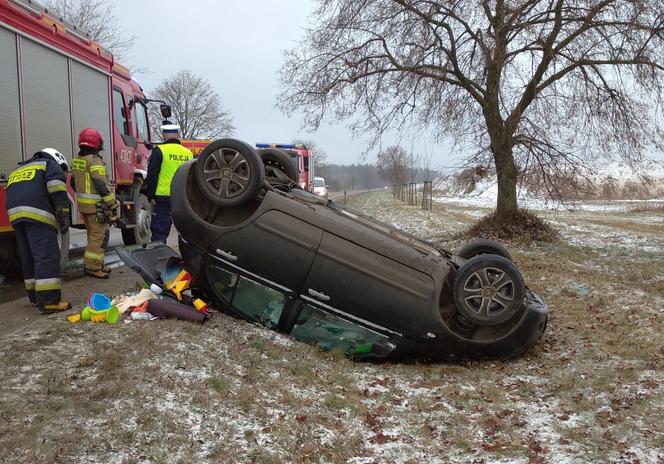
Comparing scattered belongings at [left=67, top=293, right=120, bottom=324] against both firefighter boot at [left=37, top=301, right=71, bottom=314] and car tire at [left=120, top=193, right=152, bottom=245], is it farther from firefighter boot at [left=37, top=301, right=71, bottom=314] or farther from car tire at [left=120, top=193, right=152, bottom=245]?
car tire at [left=120, top=193, right=152, bottom=245]

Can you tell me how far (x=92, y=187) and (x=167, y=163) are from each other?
3.30 feet

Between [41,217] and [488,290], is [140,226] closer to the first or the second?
[41,217]

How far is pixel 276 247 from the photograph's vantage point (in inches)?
193

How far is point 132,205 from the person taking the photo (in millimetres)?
9859

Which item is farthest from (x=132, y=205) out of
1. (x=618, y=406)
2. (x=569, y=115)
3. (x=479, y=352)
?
(x=569, y=115)

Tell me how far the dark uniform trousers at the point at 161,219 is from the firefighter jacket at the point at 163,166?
4.0 inches

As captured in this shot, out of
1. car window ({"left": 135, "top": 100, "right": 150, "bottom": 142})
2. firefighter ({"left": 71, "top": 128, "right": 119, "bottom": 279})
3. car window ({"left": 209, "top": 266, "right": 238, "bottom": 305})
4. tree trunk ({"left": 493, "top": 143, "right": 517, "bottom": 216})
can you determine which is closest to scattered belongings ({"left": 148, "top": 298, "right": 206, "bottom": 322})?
car window ({"left": 209, "top": 266, "right": 238, "bottom": 305})

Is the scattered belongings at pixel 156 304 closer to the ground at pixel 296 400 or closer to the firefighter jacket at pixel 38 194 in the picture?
the ground at pixel 296 400

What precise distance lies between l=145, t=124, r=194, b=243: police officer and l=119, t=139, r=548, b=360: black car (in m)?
2.08

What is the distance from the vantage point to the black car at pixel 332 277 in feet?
16.0

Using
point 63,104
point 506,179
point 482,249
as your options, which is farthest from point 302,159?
point 482,249

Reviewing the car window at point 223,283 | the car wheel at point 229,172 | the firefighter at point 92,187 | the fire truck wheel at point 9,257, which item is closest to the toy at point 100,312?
the car window at point 223,283

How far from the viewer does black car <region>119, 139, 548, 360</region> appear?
4883 mm

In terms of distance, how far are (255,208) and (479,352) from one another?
250 cm
